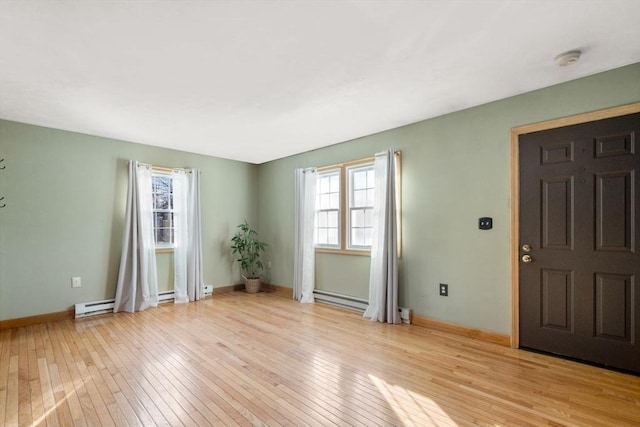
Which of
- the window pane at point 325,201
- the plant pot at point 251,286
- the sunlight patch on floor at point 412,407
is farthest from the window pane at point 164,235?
the sunlight patch on floor at point 412,407

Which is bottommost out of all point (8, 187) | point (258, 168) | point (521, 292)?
point (521, 292)

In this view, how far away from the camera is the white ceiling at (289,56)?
186cm

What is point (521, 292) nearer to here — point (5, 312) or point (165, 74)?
point (165, 74)

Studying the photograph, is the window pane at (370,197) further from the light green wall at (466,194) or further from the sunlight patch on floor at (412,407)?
the sunlight patch on floor at (412,407)

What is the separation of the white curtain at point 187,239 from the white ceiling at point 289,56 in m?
1.58

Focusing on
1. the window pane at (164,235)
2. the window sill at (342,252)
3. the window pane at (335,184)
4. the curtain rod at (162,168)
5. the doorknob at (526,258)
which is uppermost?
the curtain rod at (162,168)

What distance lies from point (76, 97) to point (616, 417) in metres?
5.05

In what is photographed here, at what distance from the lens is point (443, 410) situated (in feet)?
6.55

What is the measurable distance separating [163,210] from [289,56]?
3.71 m

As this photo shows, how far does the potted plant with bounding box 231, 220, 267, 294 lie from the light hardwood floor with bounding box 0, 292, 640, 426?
206cm

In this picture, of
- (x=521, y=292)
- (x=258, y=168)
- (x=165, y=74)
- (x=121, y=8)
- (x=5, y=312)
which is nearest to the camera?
(x=121, y=8)

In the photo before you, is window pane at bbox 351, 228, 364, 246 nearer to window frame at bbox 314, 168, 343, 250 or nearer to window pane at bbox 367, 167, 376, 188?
window frame at bbox 314, 168, 343, 250

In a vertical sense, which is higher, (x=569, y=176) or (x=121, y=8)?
(x=121, y=8)

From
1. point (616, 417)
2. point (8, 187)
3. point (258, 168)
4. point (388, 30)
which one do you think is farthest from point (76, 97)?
point (616, 417)
